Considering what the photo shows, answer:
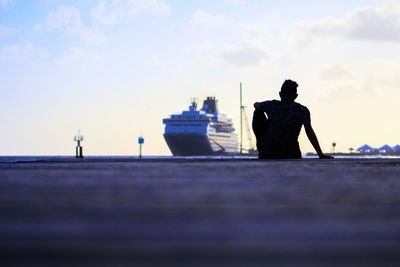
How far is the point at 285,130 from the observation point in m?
9.08

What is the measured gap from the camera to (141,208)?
1435 millimetres

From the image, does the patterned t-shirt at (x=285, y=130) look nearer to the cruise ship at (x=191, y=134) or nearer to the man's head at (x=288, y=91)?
the man's head at (x=288, y=91)

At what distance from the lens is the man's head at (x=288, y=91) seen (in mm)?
9289

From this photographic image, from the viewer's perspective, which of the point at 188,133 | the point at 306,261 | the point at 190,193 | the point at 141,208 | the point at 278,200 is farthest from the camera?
the point at 188,133

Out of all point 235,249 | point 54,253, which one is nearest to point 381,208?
point 235,249

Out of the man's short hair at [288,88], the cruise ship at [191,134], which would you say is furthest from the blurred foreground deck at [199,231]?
the cruise ship at [191,134]

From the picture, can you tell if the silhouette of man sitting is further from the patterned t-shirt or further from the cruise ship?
the cruise ship

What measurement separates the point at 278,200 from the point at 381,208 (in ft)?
1.03

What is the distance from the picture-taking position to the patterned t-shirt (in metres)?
9.05

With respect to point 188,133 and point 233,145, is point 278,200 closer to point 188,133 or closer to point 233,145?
point 188,133

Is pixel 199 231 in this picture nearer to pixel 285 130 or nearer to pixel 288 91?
pixel 285 130

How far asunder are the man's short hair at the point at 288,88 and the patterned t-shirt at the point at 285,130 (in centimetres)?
21

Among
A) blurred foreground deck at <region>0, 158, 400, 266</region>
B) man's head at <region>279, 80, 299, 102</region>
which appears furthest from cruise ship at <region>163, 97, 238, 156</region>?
blurred foreground deck at <region>0, 158, 400, 266</region>

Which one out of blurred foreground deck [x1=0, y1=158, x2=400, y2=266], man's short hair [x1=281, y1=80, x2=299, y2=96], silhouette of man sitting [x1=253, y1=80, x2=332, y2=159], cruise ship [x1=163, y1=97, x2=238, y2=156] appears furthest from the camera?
cruise ship [x1=163, y1=97, x2=238, y2=156]
